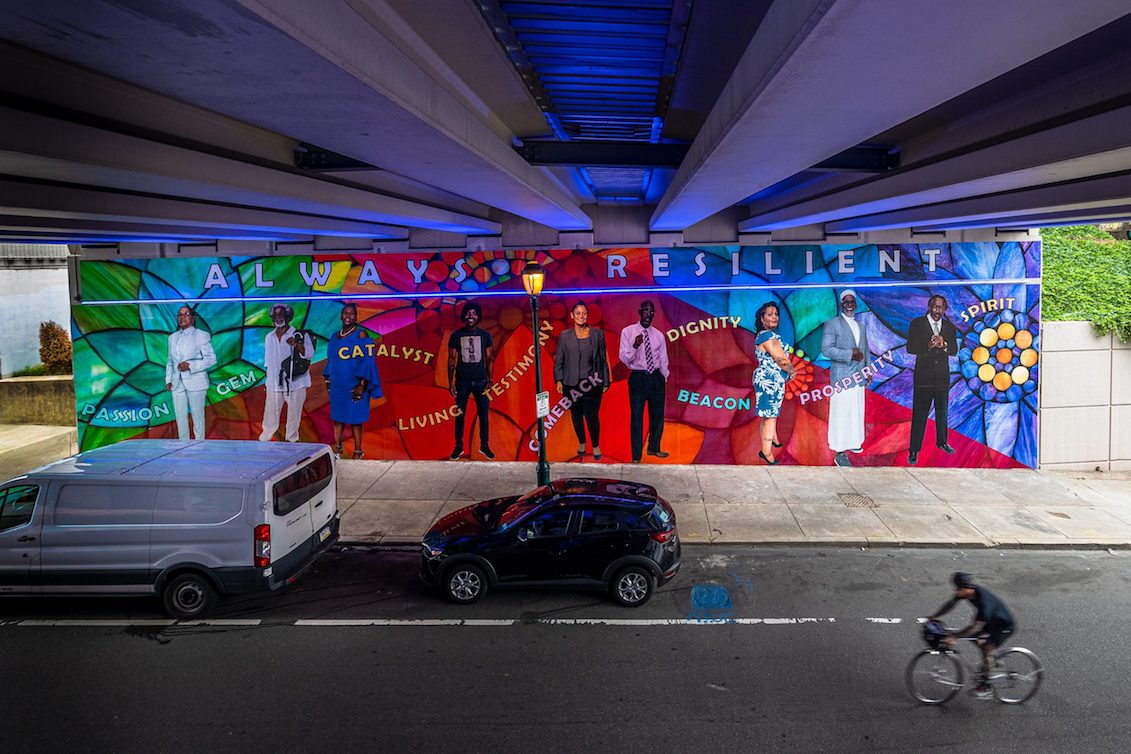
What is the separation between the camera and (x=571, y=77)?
21.3ft

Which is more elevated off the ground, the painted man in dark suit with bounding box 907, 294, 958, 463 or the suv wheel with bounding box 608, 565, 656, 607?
the painted man in dark suit with bounding box 907, 294, 958, 463

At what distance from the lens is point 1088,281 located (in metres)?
16.6

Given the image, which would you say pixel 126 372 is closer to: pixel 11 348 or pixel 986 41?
pixel 11 348

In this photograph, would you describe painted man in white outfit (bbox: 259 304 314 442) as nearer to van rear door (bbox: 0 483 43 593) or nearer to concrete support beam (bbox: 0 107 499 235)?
concrete support beam (bbox: 0 107 499 235)

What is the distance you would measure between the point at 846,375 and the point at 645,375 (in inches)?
166

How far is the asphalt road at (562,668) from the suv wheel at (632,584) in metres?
0.17

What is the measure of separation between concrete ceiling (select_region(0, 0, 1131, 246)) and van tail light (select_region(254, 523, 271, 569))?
391 centimetres

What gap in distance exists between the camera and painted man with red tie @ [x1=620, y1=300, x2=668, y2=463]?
52.7 ft

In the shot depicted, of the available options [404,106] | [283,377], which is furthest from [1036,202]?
[283,377]

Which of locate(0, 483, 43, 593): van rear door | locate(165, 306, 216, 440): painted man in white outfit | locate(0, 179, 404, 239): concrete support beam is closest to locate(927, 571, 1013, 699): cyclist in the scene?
locate(0, 179, 404, 239): concrete support beam

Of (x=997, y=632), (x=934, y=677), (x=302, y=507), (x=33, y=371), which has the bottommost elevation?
(x=934, y=677)

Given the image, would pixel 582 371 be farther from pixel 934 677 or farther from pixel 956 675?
pixel 956 675

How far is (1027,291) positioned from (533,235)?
10.3 metres

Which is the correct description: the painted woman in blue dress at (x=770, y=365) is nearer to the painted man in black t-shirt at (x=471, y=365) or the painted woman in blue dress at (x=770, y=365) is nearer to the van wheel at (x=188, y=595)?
the painted man in black t-shirt at (x=471, y=365)
